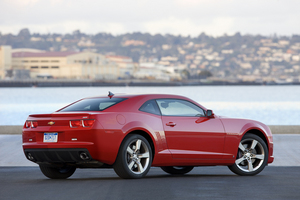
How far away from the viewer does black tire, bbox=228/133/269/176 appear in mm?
10977

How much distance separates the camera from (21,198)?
8195mm

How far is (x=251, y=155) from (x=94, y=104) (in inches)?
115

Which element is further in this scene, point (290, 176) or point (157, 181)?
point (290, 176)

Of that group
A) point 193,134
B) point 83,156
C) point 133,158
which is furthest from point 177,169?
point 83,156

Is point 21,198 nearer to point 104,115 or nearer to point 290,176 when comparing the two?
point 104,115

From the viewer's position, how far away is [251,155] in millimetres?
11078

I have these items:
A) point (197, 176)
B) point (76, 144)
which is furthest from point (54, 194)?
point (197, 176)

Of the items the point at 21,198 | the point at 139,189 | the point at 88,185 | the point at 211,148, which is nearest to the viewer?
the point at 21,198

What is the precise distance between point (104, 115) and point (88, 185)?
1.07m

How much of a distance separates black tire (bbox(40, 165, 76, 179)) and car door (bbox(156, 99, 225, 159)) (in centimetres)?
185

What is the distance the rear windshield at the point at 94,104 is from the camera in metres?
10.1

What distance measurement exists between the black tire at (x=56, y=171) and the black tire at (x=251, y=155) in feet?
9.07

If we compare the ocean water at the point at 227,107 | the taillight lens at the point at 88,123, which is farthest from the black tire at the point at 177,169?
the ocean water at the point at 227,107

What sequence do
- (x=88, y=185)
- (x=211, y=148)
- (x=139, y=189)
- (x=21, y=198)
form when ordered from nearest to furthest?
(x=21, y=198)
(x=139, y=189)
(x=88, y=185)
(x=211, y=148)
